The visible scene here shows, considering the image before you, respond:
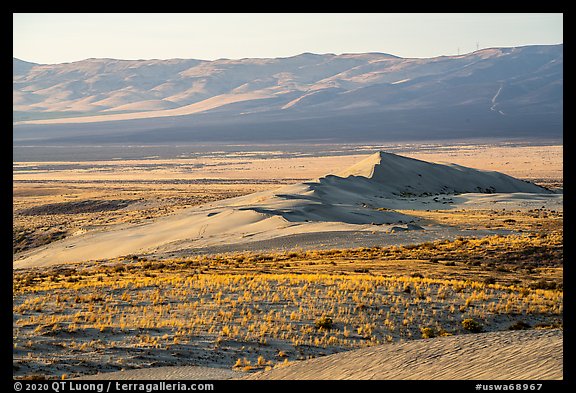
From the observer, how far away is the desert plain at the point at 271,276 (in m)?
14.4

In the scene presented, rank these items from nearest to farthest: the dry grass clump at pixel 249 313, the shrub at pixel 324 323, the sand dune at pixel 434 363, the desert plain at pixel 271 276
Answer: the sand dune at pixel 434 363
the dry grass clump at pixel 249 313
the desert plain at pixel 271 276
the shrub at pixel 324 323

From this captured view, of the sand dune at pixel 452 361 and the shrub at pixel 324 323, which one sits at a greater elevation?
the sand dune at pixel 452 361

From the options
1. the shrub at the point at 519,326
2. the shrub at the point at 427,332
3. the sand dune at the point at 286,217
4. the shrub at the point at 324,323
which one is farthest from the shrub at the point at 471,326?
the sand dune at the point at 286,217

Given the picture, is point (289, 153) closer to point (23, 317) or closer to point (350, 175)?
point (350, 175)

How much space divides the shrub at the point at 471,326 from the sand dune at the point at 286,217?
1944 centimetres

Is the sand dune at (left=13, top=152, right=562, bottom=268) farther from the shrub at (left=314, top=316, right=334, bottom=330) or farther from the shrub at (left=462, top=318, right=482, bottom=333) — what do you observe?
the shrub at (left=314, top=316, right=334, bottom=330)

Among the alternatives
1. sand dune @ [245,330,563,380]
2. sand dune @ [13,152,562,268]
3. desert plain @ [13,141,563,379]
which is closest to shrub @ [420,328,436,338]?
desert plain @ [13,141,563,379]

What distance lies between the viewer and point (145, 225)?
154ft

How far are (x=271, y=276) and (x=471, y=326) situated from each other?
757 centimetres

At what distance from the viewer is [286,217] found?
42.5 meters

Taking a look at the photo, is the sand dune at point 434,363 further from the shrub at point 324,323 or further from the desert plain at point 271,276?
the shrub at point 324,323

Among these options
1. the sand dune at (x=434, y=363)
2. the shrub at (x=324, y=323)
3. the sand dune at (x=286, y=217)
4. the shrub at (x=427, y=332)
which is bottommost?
the sand dune at (x=286, y=217)

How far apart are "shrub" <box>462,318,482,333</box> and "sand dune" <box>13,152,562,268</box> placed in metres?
19.4
